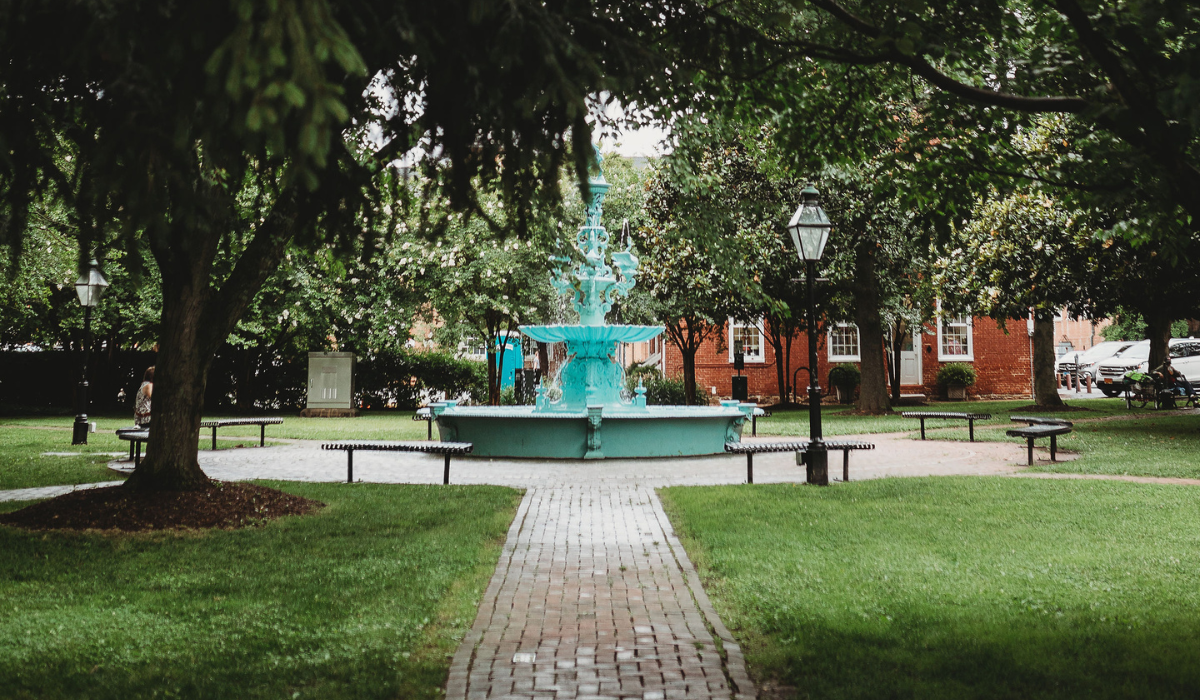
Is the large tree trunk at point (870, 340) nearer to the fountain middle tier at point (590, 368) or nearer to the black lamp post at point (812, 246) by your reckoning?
the fountain middle tier at point (590, 368)

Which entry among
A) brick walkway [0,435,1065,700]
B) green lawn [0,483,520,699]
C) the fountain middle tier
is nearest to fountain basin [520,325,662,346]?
the fountain middle tier

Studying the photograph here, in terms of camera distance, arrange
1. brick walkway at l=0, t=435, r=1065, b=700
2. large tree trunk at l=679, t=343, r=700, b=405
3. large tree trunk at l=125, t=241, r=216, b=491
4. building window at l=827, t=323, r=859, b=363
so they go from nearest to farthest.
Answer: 1. brick walkway at l=0, t=435, r=1065, b=700
2. large tree trunk at l=125, t=241, r=216, b=491
3. large tree trunk at l=679, t=343, r=700, b=405
4. building window at l=827, t=323, r=859, b=363

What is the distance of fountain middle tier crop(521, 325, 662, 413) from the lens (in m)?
16.0

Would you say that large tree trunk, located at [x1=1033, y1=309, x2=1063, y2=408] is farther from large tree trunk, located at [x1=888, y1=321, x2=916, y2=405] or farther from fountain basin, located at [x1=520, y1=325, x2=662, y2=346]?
fountain basin, located at [x1=520, y1=325, x2=662, y2=346]

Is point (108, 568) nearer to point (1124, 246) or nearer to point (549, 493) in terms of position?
point (549, 493)

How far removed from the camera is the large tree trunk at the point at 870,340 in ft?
83.6

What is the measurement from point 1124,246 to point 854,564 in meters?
15.4

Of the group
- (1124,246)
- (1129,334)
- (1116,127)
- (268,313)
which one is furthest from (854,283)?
(1129,334)

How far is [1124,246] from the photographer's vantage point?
1844 centimetres

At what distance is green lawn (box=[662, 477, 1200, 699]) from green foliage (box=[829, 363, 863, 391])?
2484 centimetres

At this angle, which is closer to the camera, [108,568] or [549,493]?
[108,568]

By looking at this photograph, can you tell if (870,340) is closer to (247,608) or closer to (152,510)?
(152,510)

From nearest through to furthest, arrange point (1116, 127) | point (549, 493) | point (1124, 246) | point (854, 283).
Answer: point (1116, 127) → point (549, 493) → point (1124, 246) → point (854, 283)

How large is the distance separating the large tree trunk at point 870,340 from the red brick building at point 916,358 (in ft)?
33.6
